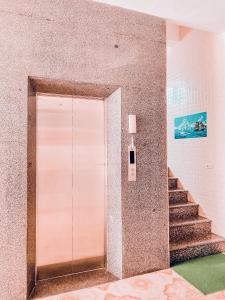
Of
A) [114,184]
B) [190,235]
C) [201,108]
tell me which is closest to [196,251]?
[190,235]

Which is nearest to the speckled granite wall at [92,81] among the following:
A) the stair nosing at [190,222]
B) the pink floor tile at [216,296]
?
the stair nosing at [190,222]

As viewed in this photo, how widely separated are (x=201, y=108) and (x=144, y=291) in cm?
332

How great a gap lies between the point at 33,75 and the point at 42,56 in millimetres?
254

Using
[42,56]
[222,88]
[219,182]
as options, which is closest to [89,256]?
[219,182]

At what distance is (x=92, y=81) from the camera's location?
9.80 ft

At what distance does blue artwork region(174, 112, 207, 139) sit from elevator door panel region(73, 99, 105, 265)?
2.10 meters

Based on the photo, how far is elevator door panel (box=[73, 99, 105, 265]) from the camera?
134 inches

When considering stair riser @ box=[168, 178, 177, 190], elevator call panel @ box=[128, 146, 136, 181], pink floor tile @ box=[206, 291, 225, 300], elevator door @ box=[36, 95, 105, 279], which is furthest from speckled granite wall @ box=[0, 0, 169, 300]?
stair riser @ box=[168, 178, 177, 190]

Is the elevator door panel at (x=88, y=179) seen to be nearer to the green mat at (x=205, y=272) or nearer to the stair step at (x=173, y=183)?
the green mat at (x=205, y=272)

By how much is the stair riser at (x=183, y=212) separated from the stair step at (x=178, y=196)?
35 centimetres

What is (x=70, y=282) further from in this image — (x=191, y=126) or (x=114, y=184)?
(x=191, y=126)

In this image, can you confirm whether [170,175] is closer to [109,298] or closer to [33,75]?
[109,298]

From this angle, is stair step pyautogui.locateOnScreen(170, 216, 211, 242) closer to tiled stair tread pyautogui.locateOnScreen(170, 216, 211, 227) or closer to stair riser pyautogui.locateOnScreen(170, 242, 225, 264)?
tiled stair tread pyautogui.locateOnScreen(170, 216, 211, 227)

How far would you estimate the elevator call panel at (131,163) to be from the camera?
3143 millimetres
